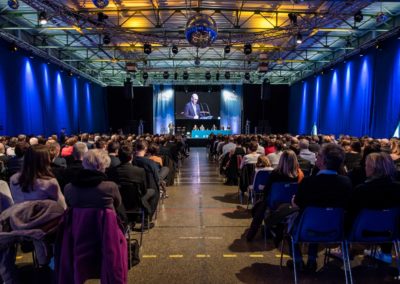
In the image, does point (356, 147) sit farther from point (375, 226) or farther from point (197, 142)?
point (197, 142)

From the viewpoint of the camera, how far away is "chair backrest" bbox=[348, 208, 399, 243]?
10.3 ft

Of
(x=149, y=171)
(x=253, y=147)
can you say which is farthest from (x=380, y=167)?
(x=253, y=147)

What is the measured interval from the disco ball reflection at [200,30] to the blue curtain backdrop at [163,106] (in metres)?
20.9

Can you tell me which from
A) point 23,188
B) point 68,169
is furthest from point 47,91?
point 23,188

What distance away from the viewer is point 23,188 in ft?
10.5

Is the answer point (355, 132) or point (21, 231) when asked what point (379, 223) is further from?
point (355, 132)

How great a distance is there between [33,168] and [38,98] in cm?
1386

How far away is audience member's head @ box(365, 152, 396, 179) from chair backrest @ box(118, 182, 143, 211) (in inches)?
101

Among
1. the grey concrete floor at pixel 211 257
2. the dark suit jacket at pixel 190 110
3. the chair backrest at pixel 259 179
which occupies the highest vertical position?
the dark suit jacket at pixel 190 110

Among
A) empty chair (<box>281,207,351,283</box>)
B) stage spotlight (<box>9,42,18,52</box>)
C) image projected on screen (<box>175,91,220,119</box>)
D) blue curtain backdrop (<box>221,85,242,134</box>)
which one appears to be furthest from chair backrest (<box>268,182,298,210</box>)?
image projected on screen (<box>175,91,220,119</box>)

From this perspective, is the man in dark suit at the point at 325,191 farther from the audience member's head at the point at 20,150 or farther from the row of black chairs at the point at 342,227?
the audience member's head at the point at 20,150

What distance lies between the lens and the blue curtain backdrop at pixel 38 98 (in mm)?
13080

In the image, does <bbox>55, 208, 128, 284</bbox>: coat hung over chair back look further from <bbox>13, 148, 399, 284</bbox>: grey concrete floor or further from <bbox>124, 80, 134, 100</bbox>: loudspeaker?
<bbox>124, 80, 134, 100</bbox>: loudspeaker

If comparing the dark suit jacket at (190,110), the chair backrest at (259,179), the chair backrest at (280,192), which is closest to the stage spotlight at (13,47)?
the chair backrest at (259,179)
